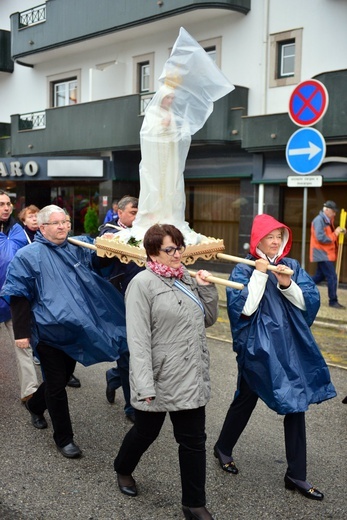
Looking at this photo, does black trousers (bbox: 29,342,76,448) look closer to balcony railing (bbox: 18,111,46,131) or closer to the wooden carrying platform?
the wooden carrying platform

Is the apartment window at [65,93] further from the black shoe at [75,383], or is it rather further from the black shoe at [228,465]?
the black shoe at [228,465]

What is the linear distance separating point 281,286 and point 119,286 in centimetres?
188

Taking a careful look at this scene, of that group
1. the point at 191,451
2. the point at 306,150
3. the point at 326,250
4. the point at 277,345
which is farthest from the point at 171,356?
the point at 326,250

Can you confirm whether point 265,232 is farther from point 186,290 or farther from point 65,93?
point 65,93

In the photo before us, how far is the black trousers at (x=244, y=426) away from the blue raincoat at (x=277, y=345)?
0.16 m

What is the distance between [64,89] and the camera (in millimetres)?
20203

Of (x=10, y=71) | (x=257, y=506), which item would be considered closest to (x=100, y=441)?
(x=257, y=506)

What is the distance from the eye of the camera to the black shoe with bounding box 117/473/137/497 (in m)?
3.85

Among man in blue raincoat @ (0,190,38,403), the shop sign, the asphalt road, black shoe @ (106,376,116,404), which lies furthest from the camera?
the shop sign

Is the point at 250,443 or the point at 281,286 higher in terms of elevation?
the point at 281,286

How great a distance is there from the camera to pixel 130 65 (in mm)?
17719

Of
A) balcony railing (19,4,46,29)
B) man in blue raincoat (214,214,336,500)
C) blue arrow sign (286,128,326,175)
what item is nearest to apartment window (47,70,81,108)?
balcony railing (19,4,46,29)

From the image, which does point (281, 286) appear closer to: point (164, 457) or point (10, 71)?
point (164, 457)

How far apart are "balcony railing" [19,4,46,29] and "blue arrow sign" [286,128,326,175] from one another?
1270 centimetres
